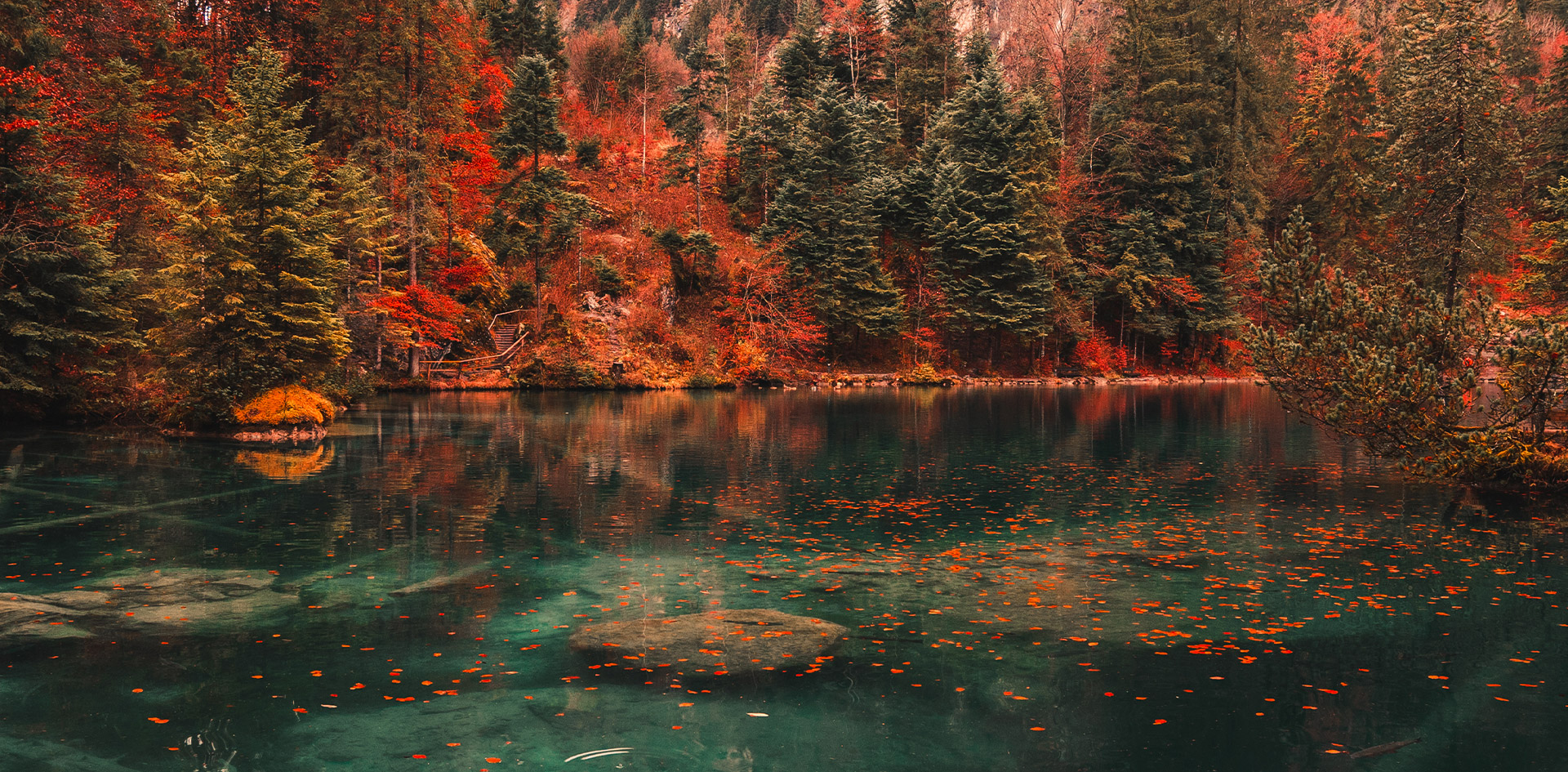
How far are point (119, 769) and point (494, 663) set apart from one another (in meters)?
2.86

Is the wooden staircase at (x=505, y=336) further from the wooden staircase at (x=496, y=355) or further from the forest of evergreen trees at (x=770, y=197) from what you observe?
the forest of evergreen trees at (x=770, y=197)

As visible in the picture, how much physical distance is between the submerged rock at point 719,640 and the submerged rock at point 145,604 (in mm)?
4043

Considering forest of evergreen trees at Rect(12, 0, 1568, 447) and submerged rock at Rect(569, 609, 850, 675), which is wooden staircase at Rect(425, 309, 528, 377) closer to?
forest of evergreen trees at Rect(12, 0, 1568, 447)

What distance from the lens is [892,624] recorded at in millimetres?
9734

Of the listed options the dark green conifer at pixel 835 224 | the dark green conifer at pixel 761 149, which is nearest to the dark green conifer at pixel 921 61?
the dark green conifer at pixel 835 224

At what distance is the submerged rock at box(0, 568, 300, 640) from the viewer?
9.64 meters

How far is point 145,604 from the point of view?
10469mm

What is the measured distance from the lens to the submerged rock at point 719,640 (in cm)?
852

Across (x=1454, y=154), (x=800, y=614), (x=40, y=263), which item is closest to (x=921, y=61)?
(x=1454, y=154)

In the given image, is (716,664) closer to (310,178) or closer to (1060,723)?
(1060,723)

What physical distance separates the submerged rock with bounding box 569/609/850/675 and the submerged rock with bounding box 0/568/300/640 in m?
4.04

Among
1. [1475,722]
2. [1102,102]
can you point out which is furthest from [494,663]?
[1102,102]

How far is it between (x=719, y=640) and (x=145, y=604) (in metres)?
6.72

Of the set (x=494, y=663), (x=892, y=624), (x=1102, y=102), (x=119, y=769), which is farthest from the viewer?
(x=1102, y=102)
